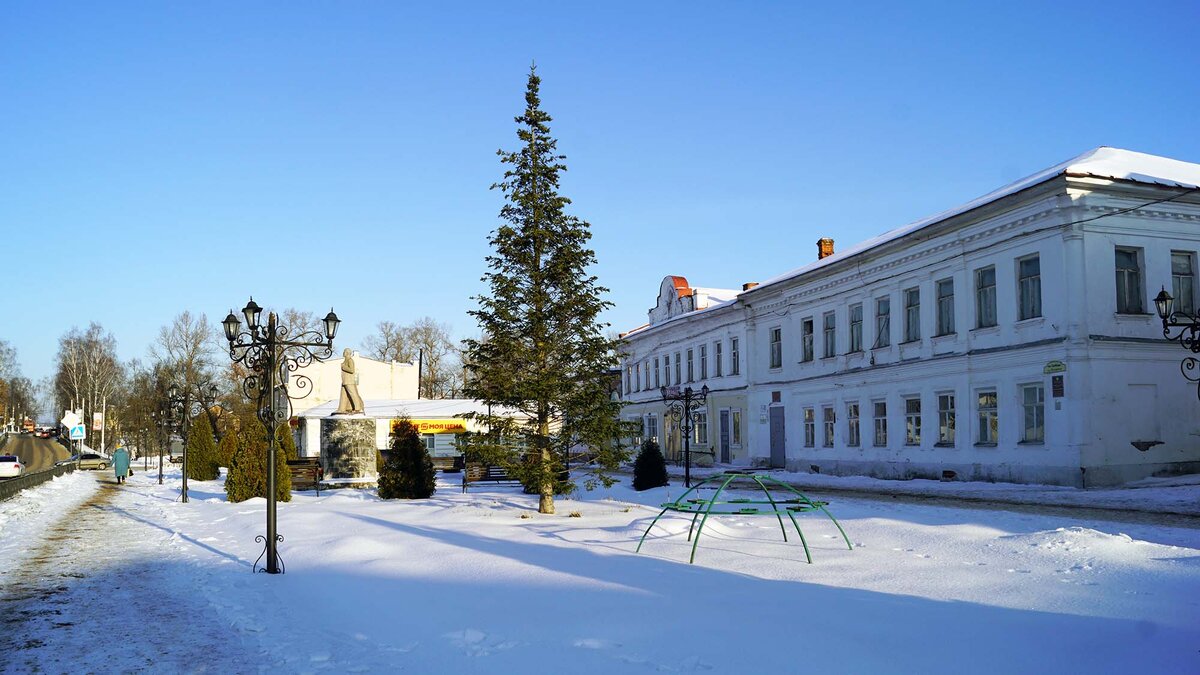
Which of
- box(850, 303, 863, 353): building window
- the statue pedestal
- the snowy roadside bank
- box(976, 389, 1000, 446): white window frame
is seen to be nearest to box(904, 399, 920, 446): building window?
the snowy roadside bank

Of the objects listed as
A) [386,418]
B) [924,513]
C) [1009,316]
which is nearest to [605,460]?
[924,513]

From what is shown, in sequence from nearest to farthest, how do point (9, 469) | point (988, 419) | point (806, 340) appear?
point (988, 419), point (806, 340), point (9, 469)

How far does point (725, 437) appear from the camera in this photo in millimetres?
42156

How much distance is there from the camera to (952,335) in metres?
27.0

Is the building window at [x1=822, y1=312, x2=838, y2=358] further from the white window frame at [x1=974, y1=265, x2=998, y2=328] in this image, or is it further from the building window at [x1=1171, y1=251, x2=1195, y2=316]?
the building window at [x1=1171, y1=251, x2=1195, y2=316]

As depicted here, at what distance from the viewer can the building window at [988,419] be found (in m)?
25.1

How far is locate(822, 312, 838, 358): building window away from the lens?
1328 inches

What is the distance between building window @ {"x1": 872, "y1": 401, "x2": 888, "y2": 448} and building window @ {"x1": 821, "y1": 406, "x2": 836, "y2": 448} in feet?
9.33

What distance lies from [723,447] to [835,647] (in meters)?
34.8

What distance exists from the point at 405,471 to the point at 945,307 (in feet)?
52.8

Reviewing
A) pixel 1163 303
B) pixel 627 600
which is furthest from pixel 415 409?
pixel 627 600

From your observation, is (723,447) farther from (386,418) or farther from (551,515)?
(551,515)

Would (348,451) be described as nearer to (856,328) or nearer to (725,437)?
(856,328)

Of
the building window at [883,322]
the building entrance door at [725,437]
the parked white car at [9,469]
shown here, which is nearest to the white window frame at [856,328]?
the building window at [883,322]
